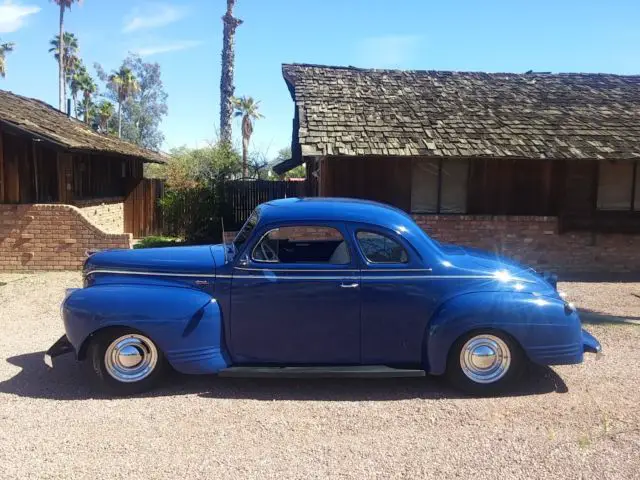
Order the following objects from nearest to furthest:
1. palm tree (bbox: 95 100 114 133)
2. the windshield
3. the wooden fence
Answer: the windshield
the wooden fence
palm tree (bbox: 95 100 114 133)

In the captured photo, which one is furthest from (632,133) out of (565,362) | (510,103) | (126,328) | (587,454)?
(126,328)

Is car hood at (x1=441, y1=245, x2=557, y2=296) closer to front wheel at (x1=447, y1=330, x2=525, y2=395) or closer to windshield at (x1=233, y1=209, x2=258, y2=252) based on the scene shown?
front wheel at (x1=447, y1=330, x2=525, y2=395)

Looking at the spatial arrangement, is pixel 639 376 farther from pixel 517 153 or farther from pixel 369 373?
pixel 517 153

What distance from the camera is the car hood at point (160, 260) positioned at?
4.74 meters

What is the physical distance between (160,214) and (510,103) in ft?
36.0

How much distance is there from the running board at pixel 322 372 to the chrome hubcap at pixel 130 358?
0.64 metres

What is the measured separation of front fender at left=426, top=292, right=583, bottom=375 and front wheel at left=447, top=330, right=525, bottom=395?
0.26 feet

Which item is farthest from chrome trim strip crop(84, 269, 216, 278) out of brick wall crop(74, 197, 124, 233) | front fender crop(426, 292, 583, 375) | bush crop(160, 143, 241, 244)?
bush crop(160, 143, 241, 244)

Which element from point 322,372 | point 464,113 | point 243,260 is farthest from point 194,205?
point 322,372

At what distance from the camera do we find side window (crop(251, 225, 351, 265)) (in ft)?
15.6

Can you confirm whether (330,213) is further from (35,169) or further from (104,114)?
(104,114)

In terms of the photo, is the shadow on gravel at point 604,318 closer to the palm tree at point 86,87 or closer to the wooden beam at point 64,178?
the wooden beam at point 64,178

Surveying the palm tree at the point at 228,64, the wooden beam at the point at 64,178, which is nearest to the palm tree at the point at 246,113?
the palm tree at the point at 228,64

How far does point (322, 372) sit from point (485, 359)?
4.59ft
